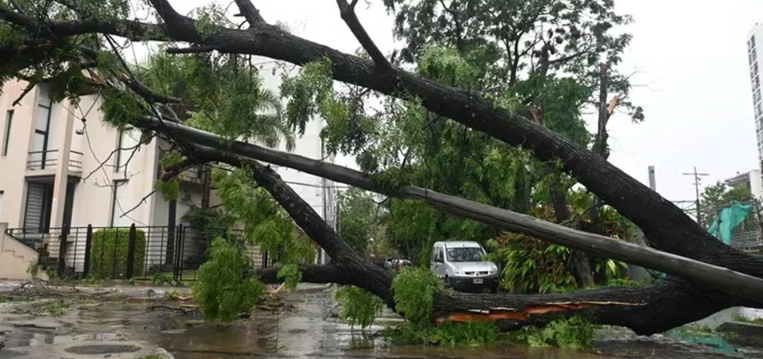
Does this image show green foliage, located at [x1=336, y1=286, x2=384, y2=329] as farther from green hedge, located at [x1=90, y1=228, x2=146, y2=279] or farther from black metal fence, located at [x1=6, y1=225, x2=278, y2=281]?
green hedge, located at [x1=90, y1=228, x2=146, y2=279]

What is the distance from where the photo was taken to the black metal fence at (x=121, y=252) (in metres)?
19.7

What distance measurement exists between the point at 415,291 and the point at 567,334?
2.15 m

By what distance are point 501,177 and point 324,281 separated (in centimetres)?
318

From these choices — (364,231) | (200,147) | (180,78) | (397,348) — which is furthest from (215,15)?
(364,231)

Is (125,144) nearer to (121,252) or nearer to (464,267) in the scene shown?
(121,252)

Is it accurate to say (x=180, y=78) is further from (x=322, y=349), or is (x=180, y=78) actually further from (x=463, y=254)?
(x=463, y=254)

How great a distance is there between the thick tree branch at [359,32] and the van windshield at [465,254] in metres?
12.4

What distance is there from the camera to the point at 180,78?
301 inches

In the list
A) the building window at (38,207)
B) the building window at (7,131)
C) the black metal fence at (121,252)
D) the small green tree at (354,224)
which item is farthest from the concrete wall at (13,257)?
the small green tree at (354,224)

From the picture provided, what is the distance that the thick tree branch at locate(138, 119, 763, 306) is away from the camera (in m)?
6.44

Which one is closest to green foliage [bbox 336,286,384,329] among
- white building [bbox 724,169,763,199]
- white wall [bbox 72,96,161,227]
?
white wall [bbox 72,96,161,227]

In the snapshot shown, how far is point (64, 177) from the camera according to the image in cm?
2261

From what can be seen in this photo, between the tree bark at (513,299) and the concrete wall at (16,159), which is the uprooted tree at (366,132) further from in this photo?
the concrete wall at (16,159)

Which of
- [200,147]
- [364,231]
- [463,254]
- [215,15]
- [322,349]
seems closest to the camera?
[215,15]
